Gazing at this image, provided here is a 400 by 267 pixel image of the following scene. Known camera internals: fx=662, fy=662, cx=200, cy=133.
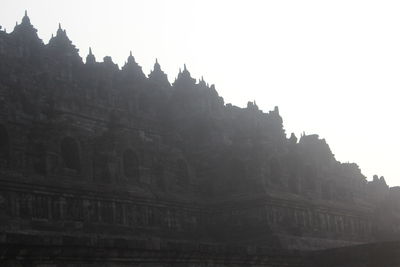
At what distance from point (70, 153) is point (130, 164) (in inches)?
151

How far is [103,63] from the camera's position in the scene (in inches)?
1906

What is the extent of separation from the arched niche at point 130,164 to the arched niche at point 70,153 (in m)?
3.10

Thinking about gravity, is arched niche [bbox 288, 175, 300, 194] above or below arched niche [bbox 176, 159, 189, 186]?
below

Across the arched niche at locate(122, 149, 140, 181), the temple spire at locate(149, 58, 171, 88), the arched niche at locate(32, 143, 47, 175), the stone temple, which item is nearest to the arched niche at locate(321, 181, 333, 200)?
the stone temple

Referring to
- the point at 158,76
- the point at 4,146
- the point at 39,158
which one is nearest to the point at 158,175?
the point at 39,158

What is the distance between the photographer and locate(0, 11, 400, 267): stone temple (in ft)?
71.4

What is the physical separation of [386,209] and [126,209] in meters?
24.4

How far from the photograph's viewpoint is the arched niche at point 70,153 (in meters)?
30.2

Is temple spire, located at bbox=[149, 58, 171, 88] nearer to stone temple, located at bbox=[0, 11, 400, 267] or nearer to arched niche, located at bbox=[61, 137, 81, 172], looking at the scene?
stone temple, located at bbox=[0, 11, 400, 267]

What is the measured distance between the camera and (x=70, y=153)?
30422 mm

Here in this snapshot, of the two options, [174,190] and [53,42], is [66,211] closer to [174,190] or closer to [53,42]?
[174,190]

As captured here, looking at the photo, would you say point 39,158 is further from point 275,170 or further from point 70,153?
point 275,170

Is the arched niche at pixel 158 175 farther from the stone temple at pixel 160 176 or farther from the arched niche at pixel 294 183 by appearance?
the arched niche at pixel 294 183

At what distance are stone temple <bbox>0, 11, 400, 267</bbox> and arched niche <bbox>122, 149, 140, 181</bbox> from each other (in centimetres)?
6
